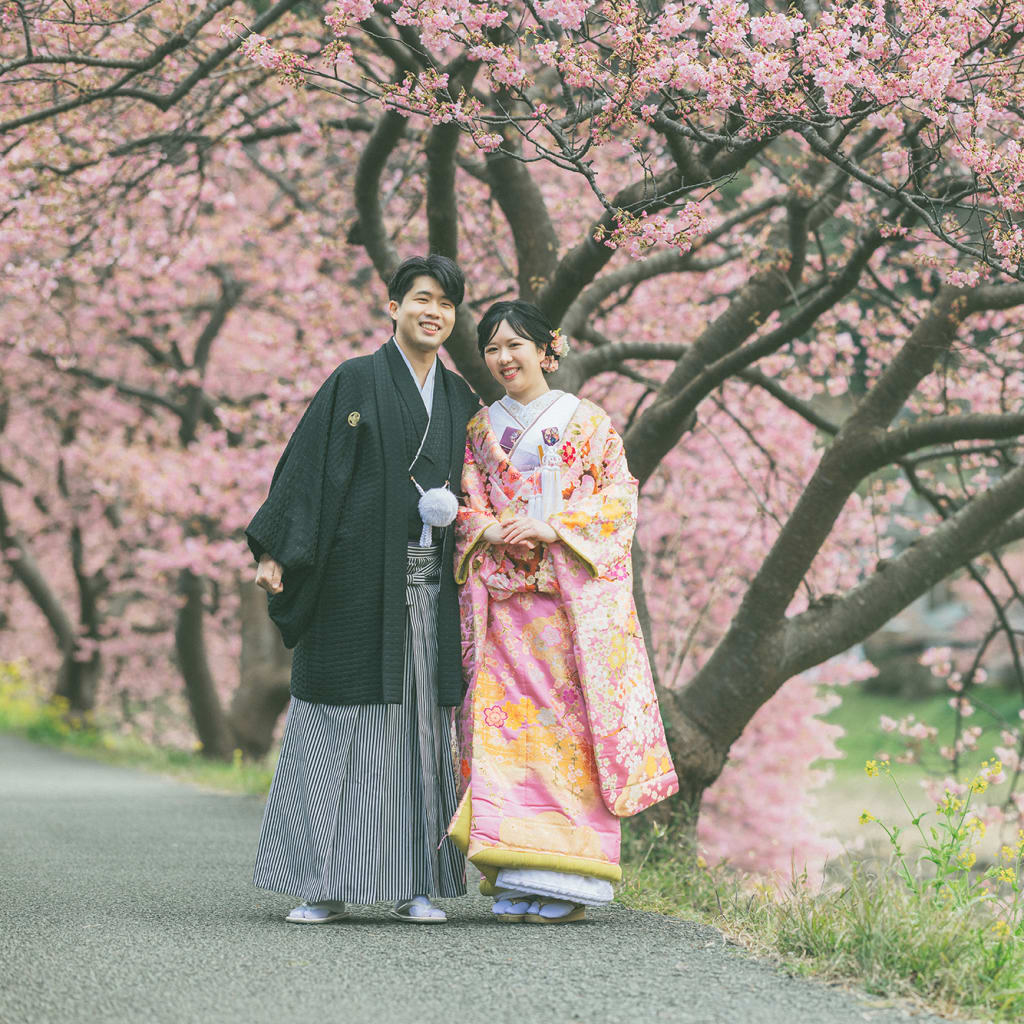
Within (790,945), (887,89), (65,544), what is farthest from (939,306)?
(65,544)

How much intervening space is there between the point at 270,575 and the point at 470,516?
59cm

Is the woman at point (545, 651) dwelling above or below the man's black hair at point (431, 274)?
below

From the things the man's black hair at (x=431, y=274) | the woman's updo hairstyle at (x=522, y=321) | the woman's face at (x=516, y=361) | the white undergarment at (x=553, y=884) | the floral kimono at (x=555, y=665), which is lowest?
the white undergarment at (x=553, y=884)

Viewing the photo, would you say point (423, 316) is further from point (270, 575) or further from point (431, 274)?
point (270, 575)

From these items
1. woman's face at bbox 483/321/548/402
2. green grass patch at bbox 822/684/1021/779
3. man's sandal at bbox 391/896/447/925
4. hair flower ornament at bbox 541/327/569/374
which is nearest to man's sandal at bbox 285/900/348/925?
man's sandal at bbox 391/896/447/925

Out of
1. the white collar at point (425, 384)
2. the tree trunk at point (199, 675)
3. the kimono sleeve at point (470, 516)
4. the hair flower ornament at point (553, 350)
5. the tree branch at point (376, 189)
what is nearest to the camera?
the kimono sleeve at point (470, 516)

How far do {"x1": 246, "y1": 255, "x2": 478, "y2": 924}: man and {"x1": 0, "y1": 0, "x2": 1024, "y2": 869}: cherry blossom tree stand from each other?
2.97 feet

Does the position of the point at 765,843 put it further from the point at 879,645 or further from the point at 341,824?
the point at 879,645

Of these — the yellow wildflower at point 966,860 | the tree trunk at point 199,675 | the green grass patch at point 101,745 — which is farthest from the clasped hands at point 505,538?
the tree trunk at point 199,675

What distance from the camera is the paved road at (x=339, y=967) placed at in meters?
2.52

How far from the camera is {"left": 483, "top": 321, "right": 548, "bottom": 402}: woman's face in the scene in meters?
3.81

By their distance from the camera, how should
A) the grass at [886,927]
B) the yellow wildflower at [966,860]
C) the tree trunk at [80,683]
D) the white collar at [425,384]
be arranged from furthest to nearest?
the tree trunk at [80,683] < the white collar at [425,384] < the yellow wildflower at [966,860] < the grass at [886,927]

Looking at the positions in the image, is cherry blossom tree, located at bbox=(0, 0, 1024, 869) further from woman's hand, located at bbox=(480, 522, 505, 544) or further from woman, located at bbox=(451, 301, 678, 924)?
woman's hand, located at bbox=(480, 522, 505, 544)

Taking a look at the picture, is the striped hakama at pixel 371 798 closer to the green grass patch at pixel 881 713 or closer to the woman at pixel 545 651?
the woman at pixel 545 651
